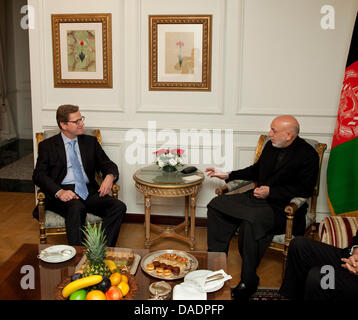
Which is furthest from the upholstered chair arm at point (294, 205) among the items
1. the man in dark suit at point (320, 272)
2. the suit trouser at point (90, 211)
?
the suit trouser at point (90, 211)

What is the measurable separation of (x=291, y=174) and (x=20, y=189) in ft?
11.9

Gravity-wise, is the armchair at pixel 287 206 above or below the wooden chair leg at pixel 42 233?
above

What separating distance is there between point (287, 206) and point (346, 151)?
96 cm

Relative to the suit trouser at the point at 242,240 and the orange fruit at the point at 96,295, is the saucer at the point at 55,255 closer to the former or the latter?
the orange fruit at the point at 96,295

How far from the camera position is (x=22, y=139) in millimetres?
8328

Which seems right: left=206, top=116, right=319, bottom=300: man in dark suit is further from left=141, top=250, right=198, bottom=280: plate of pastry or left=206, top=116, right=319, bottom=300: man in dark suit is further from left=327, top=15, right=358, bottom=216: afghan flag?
left=141, top=250, right=198, bottom=280: plate of pastry

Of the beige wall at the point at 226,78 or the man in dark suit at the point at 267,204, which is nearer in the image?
the man in dark suit at the point at 267,204

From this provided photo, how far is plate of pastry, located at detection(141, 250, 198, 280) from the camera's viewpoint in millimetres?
2547

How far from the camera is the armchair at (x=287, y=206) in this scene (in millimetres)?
3219

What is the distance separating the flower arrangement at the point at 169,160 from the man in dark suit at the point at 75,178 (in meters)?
0.41

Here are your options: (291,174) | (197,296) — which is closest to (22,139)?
(291,174)

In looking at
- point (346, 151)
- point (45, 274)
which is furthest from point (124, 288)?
point (346, 151)

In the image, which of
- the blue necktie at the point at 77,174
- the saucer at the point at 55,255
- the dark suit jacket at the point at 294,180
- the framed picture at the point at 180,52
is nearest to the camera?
the saucer at the point at 55,255

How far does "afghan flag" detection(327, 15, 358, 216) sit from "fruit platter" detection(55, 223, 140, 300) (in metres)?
2.14
